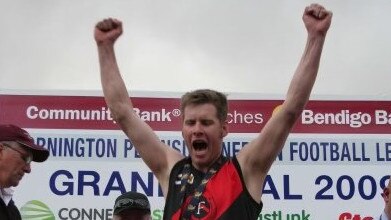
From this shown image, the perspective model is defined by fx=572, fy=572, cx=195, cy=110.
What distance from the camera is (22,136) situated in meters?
3.14

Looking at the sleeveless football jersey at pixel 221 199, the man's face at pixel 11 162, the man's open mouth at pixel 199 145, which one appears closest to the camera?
the sleeveless football jersey at pixel 221 199

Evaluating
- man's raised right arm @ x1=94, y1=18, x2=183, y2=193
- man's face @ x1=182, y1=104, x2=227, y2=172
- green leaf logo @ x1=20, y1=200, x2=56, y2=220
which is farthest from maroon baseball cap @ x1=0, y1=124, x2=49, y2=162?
man's face @ x1=182, y1=104, x2=227, y2=172

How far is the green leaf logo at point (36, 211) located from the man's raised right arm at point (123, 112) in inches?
96.7

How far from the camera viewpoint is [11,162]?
3102 mm

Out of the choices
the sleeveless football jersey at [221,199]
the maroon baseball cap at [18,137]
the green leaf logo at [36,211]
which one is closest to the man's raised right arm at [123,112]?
the sleeveless football jersey at [221,199]

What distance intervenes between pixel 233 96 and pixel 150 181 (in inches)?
37.9

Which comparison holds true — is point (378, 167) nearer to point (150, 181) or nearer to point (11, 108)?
point (150, 181)

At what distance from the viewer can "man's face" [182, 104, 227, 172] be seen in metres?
1.94

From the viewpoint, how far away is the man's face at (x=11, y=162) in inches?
121

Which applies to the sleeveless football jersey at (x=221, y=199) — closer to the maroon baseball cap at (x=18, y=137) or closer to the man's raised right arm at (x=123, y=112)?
the man's raised right arm at (x=123, y=112)

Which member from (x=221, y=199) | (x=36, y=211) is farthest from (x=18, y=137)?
(x=221, y=199)

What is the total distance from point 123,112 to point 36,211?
253 centimetres

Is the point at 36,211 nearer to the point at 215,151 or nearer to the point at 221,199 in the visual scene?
the point at 215,151

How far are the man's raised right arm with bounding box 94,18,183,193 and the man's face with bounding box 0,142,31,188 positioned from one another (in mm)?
1198
